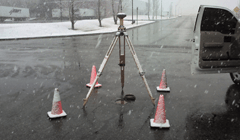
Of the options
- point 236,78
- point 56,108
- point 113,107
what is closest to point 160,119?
point 113,107

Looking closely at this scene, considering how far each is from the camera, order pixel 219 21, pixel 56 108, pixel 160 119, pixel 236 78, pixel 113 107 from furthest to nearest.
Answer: pixel 236 78
pixel 219 21
pixel 113 107
pixel 56 108
pixel 160 119

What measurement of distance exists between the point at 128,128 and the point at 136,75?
3846 millimetres

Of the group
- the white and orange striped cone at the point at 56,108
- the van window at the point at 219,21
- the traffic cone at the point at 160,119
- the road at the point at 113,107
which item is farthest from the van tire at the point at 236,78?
the white and orange striped cone at the point at 56,108

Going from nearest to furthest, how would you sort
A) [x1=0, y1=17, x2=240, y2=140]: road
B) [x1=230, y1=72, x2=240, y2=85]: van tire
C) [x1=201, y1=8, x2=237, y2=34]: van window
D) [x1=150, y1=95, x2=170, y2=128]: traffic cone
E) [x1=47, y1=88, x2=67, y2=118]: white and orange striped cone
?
[x1=0, y1=17, x2=240, y2=140]: road
[x1=150, y1=95, x2=170, y2=128]: traffic cone
[x1=47, y1=88, x2=67, y2=118]: white and orange striped cone
[x1=201, y1=8, x2=237, y2=34]: van window
[x1=230, y1=72, x2=240, y2=85]: van tire

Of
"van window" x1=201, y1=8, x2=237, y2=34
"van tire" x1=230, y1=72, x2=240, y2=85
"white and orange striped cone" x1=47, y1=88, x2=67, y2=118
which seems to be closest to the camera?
"white and orange striped cone" x1=47, y1=88, x2=67, y2=118

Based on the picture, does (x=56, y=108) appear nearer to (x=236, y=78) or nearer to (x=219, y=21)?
(x=219, y=21)

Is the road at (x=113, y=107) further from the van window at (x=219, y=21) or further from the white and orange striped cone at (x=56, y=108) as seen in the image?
the van window at (x=219, y=21)

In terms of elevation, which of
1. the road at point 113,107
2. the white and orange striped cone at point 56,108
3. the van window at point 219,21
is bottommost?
the road at point 113,107

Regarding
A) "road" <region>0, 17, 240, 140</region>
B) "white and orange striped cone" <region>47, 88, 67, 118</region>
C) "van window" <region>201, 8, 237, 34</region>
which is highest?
"van window" <region>201, 8, 237, 34</region>

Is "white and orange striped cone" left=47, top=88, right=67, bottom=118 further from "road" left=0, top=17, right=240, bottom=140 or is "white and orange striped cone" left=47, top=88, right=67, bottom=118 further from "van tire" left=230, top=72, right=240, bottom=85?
"van tire" left=230, top=72, right=240, bottom=85

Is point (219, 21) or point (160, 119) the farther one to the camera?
point (219, 21)

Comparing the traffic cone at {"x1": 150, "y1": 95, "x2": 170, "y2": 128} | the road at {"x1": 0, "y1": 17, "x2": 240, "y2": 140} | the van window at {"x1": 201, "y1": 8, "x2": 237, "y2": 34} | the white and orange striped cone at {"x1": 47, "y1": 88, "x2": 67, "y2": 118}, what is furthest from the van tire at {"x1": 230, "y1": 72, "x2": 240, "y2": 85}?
the white and orange striped cone at {"x1": 47, "y1": 88, "x2": 67, "y2": 118}

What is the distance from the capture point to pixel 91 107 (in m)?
5.13

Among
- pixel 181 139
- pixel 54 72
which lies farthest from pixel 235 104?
pixel 54 72
